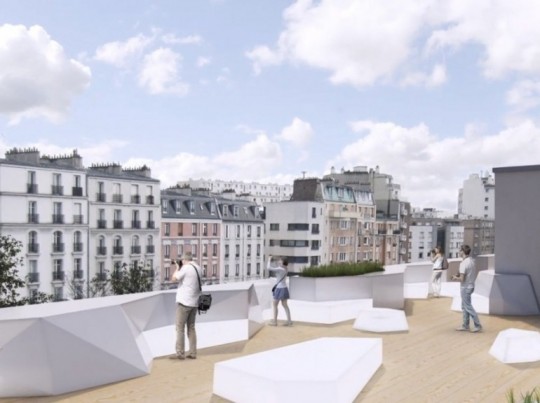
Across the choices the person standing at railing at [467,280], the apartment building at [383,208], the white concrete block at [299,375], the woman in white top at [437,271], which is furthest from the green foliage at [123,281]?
the white concrete block at [299,375]

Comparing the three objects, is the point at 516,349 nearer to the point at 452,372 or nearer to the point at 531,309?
the point at 452,372

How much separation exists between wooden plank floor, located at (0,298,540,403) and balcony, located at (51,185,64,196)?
56868mm

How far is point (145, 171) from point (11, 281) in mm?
50782

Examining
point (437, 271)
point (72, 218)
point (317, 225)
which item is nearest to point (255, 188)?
point (317, 225)

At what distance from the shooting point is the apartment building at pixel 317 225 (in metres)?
83.5

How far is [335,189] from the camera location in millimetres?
88875

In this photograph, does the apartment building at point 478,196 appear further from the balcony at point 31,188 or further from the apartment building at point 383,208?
the balcony at point 31,188

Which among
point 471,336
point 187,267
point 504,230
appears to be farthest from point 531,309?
point 187,267

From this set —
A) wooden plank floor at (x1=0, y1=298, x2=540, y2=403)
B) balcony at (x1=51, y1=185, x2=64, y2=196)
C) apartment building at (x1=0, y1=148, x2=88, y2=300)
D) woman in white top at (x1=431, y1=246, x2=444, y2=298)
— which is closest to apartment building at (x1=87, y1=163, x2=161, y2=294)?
apartment building at (x1=0, y1=148, x2=88, y2=300)

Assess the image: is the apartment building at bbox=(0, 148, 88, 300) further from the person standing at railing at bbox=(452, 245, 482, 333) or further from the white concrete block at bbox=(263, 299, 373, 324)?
the person standing at railing at bbox=(452, 245, 482, 333)

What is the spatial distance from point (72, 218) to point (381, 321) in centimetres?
5923

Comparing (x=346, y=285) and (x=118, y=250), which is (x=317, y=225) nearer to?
(x=118, y=250)

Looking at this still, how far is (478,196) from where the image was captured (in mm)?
155500

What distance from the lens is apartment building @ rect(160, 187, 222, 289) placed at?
7369 centimetres
